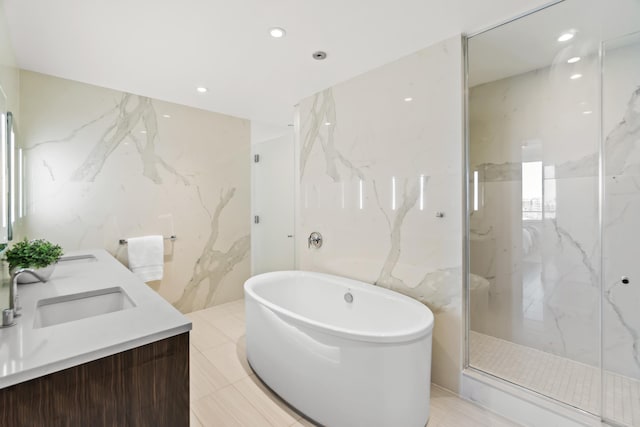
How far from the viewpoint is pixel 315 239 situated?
2861mm

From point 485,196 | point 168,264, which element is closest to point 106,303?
point 168,264

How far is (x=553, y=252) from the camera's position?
86.9 inches

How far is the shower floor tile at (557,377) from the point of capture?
162 cm

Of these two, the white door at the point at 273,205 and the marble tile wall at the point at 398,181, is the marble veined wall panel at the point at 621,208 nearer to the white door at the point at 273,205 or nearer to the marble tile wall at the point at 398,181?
the marble tile wall at the point at 398,181

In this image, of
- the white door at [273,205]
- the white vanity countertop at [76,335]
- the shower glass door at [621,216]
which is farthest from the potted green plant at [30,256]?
the shower glass door at [621,216]

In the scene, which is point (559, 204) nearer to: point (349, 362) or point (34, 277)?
point (349, 362)

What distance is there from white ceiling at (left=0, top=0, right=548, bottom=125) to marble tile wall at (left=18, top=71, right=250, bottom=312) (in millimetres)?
282

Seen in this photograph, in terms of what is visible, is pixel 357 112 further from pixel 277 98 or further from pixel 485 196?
pixel 485 196

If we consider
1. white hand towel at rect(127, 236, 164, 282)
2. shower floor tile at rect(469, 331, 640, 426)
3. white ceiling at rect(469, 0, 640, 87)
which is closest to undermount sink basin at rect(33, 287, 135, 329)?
white hand towel at rect(127, 236, 164, 282)

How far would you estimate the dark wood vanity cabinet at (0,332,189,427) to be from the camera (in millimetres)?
760

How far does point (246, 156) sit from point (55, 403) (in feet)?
10.2

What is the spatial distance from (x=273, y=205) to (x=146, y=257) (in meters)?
1.58

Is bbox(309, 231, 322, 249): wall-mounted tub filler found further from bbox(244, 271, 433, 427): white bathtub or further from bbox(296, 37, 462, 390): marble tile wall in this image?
bbox(244, 271, 433, 427): white bathtub

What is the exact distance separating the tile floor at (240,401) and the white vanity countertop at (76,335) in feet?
3.01
